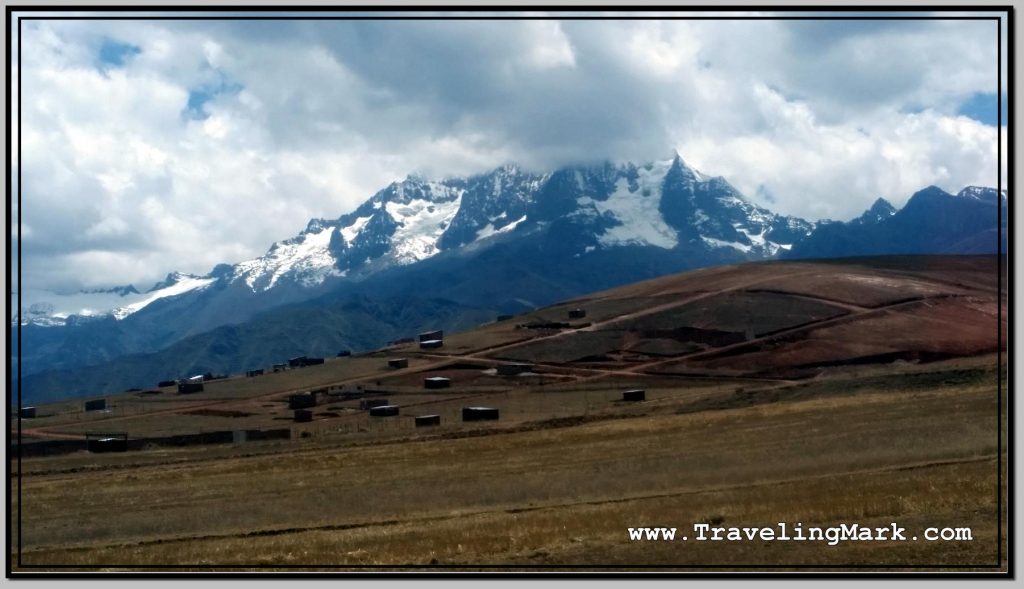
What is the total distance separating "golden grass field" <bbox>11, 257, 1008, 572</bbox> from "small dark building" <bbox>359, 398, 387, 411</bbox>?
121 feet

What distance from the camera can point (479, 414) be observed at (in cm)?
12638

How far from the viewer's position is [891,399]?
7669cm

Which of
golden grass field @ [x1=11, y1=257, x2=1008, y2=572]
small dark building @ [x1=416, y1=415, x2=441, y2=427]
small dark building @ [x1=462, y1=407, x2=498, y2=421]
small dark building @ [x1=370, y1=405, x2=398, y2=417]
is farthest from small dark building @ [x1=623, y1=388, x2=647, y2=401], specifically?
small dark building @ [x1=370, y1=405, x2=398, y2=417]

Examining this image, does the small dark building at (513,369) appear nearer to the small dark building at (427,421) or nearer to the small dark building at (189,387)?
the small dark building at (427,421)

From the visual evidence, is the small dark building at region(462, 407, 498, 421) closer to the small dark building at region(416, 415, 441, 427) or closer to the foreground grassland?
the small dark building at region(416, 415, 441, 427)

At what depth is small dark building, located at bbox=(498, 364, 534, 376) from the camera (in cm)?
17562

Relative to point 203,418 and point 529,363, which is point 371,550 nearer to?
point 203,418

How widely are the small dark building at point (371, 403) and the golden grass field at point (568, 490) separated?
36.9 metres

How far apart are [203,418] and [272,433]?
31.0m

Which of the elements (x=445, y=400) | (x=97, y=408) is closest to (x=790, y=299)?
(x=445, y=400)

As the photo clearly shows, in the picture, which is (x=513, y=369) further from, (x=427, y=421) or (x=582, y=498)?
(x=582, y=498)

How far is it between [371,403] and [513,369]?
3104 cm

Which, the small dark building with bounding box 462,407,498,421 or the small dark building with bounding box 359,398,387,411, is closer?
the small dark building with bounding box 462,407,498,421

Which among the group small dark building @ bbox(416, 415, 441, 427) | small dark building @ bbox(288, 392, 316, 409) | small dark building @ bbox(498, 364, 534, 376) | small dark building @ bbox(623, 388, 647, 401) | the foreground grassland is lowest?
small dark building @ bbox(288, 392, 316, 409)
